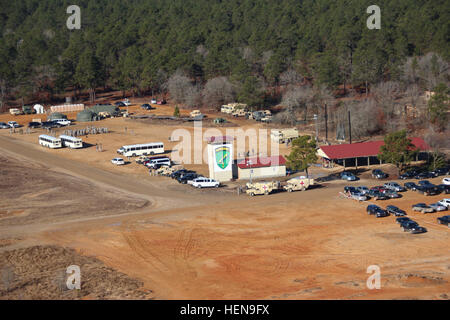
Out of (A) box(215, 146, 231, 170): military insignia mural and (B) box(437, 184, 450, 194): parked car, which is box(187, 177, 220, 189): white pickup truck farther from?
(B) box(437, 184, 450, 194): parked car

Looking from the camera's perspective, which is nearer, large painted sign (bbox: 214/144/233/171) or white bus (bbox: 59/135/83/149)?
large painted sign (bbox: 214/144/233/171)

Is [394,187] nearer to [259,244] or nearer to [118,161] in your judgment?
[259,244]

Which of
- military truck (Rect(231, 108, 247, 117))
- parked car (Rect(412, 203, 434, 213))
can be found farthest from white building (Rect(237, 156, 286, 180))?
military truck (Rect(231, 108, 247, 117))

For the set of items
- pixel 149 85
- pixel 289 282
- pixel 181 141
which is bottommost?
pixel 289 282

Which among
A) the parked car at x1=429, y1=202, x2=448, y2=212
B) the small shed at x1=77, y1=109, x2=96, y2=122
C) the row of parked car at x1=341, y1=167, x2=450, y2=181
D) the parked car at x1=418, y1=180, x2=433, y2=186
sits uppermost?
the small shed at x1=77, y1=109, x2=96, y2=122
